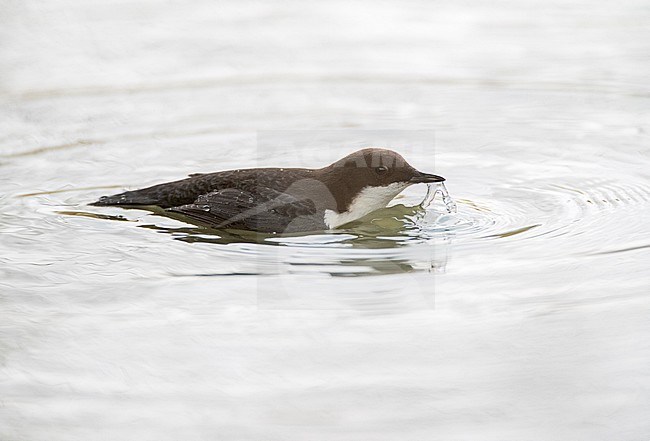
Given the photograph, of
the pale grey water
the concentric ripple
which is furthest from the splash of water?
the pale grey water

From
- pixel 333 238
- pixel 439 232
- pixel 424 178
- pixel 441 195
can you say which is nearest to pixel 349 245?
pixel 333 238

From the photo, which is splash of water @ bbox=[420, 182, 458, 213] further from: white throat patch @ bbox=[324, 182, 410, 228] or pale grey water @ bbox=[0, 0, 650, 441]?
white throat patch @ bbox=[324, 182, 410, 228]

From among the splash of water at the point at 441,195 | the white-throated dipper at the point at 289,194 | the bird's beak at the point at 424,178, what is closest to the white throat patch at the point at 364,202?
the white-throated dipper at the point at 289,194

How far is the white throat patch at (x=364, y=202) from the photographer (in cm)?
694

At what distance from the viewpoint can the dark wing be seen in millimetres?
6770

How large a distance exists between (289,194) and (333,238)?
1.49 feet

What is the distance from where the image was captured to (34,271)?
6199mm

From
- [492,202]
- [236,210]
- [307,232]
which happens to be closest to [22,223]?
[236,210]

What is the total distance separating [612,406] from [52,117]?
6.03m

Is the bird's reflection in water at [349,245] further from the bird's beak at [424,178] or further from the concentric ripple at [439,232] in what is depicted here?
the bird's beak at [424,178]

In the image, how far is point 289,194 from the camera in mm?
6914

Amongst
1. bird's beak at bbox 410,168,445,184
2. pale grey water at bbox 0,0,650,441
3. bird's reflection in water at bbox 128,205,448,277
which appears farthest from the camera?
bird's beak at bbox 410,168,445,184

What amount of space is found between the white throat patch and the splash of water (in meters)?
→ 0.26

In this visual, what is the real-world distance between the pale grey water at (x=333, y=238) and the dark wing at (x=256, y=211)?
0.72 feet
